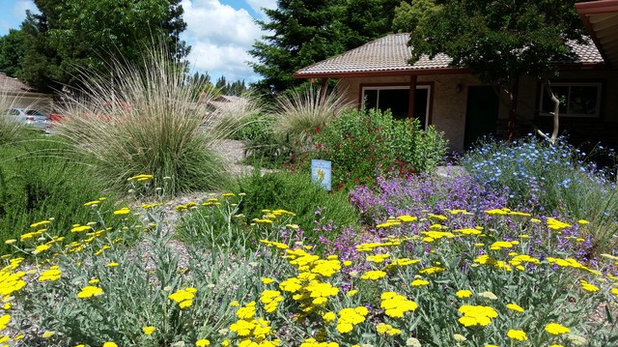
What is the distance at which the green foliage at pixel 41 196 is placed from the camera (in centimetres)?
412

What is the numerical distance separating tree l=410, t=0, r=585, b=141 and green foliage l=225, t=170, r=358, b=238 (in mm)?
6021

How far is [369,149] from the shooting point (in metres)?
6.95

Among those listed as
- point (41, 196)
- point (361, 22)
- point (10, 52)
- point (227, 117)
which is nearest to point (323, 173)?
point (227, 117)

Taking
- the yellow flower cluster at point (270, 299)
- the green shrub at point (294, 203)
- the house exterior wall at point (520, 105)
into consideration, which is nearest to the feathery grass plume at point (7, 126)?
the green shrub at point (294, 203)

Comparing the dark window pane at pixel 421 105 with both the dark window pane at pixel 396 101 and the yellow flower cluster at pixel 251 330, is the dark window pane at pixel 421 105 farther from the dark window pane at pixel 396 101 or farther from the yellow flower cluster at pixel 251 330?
the yellow flower cluster at pixel 251 330

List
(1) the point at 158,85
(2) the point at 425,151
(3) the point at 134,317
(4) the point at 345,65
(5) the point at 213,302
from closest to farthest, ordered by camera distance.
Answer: (3) the point at 134,317
(5) the point at 213,302
(1) the point at 158,85
(2) the point at 425,151
(4) the point at 345,65

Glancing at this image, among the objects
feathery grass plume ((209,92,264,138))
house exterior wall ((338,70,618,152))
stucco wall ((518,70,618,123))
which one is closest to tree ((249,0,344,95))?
house exterior wall ((338,70,618,152))

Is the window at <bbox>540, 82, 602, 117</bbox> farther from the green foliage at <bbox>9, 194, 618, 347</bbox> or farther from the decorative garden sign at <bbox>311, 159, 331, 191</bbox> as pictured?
the green foliage at <bbox>9, 194, 618, 347</bbox>

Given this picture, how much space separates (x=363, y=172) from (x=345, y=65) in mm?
9933

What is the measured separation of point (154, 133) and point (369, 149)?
319cm

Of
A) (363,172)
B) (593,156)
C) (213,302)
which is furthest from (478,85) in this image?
(213,302)

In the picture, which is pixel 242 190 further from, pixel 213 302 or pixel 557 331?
pixel 557 331

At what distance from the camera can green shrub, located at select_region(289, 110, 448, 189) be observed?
6.71m

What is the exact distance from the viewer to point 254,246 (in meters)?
4.01
